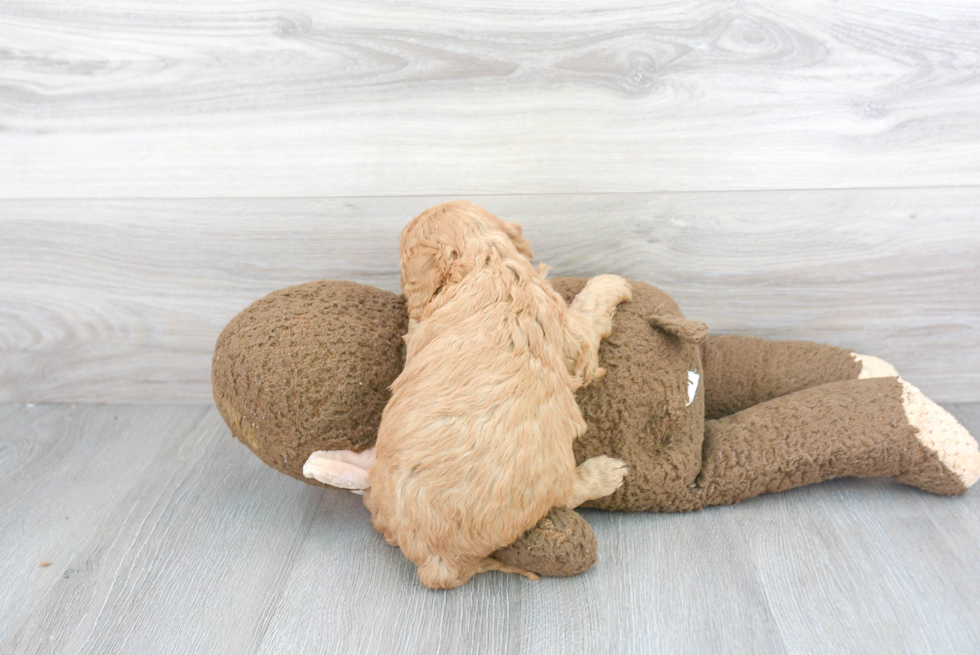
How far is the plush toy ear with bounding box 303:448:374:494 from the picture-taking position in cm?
108

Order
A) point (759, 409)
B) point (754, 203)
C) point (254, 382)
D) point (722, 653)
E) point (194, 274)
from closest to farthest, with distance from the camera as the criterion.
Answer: point (722, 653)
point (254, 382)
point (759, 409)
point (754, 203)
point (194, 274)

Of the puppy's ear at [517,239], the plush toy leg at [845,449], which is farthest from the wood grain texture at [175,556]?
the plush toy leg at [845,449]

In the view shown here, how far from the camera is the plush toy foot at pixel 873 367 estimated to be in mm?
1315

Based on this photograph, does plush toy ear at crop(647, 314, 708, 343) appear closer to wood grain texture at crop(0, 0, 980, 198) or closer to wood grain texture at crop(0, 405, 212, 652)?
wood grain texture at crop(0, 0, 980, 198)

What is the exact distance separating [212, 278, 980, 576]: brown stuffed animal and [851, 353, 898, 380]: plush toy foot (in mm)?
94

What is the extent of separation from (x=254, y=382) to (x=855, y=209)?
→ 1.15 meters

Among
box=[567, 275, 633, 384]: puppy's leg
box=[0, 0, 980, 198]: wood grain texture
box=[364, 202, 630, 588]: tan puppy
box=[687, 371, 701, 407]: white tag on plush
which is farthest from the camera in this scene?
box=[0, 0, 980, 198]: wood grain texture

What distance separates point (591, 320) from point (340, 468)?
0.45m

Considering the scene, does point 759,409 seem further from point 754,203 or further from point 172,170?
point 172,170

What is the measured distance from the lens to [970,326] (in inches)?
56.5

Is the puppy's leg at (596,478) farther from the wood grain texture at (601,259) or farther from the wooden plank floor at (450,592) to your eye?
the wood grain texture at (601,259)

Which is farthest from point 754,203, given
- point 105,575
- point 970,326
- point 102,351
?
point 102,351

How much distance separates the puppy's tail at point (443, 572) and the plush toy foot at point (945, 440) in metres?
0.68

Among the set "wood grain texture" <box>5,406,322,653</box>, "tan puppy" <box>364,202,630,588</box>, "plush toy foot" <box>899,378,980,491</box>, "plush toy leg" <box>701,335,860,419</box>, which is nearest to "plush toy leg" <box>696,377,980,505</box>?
"plush toy foot" <box>899,378,980,491</box>
